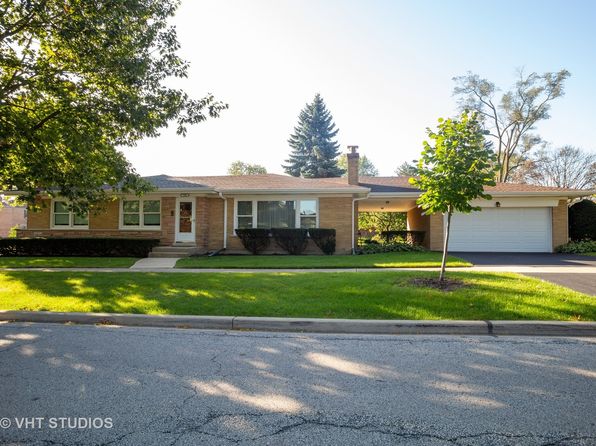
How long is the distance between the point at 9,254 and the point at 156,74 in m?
12.0

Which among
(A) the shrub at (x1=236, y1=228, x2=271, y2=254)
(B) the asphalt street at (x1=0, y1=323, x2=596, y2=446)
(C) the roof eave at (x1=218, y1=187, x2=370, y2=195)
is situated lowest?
(B) the asphalt street at (x1=0, y1=323, x2=596, y2=446)

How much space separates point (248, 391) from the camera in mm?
3367

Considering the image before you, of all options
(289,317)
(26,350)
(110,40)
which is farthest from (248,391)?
(110,40)

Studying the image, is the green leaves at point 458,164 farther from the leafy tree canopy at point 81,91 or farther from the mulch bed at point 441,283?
the leafy tree canopy at point 81,91

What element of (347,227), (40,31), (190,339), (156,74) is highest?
(40,31)

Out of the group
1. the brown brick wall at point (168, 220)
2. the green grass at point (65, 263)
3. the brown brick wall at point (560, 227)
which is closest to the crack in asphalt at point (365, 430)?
the green grass at point (65, 263)

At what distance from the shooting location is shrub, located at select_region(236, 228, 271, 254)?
54.5ft

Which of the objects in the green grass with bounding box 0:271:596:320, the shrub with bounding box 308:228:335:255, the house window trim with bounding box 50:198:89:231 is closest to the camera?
the green grass with bounding box 0:271:596:320

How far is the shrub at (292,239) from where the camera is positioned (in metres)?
16.4

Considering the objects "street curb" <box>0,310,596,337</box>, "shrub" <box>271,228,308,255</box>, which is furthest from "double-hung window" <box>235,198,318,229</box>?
"street curb" <box>0,310,596,337</box>

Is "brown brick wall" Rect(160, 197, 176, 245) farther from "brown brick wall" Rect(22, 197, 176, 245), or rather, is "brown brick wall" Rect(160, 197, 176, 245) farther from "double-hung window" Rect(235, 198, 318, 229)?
"double-hung window" Rect(235, 198, 318, 229)

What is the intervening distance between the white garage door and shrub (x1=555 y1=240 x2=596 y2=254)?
1.89 ft

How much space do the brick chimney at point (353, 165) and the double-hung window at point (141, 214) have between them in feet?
31.7

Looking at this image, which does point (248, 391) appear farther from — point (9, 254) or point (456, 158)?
point (9, 254)
